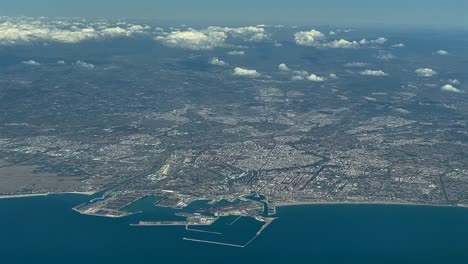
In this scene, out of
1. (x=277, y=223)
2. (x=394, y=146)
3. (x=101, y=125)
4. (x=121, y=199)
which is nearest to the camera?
(x=277, y=223)

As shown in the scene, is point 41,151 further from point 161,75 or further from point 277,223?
point 161,75

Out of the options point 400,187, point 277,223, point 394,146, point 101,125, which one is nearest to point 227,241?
point 277,223

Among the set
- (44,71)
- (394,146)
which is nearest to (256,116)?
(394,146)

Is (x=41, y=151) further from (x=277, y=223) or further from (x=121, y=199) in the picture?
(x=277, y=223)

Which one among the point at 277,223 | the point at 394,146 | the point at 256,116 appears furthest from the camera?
the point at 256,116

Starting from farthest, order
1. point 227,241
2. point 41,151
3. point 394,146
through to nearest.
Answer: point 394,146
point 41,151
point 227,241

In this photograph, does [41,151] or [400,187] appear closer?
[400,187]
